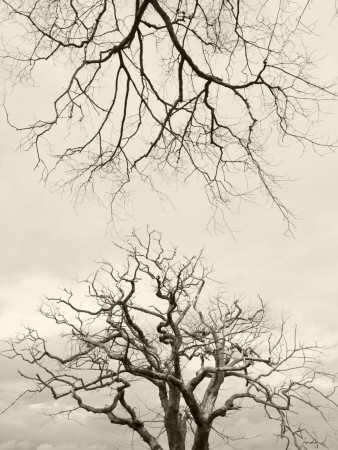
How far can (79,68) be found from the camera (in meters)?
4.48

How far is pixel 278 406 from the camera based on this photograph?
16.3m

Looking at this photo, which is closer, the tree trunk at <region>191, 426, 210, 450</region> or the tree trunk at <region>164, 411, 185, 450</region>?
the tree trunk at <region>191, 426, 210, 450</region>

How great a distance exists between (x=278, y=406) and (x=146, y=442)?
3786 mm

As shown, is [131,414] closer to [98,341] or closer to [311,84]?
[98,341]

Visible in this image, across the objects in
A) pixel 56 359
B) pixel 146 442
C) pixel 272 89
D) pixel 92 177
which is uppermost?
pixel 56 359

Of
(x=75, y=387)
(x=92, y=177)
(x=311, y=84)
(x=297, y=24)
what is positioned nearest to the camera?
(x=297, y=24)

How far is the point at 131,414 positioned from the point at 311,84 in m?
13.3

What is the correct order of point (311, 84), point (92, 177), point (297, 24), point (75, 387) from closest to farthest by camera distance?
point (297, 24), point (311, 84), point (92, 177), point (75, 387)

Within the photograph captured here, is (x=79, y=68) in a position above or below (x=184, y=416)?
below

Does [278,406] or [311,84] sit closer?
[311,84]

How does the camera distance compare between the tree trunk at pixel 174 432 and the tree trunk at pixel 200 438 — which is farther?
the tree trunk at pixel 174 432

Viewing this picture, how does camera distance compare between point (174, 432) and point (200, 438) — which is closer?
point (200, 438)

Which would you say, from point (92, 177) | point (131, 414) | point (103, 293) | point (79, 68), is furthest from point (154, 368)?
point (79, 68)

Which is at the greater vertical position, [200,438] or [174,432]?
[174,432]
